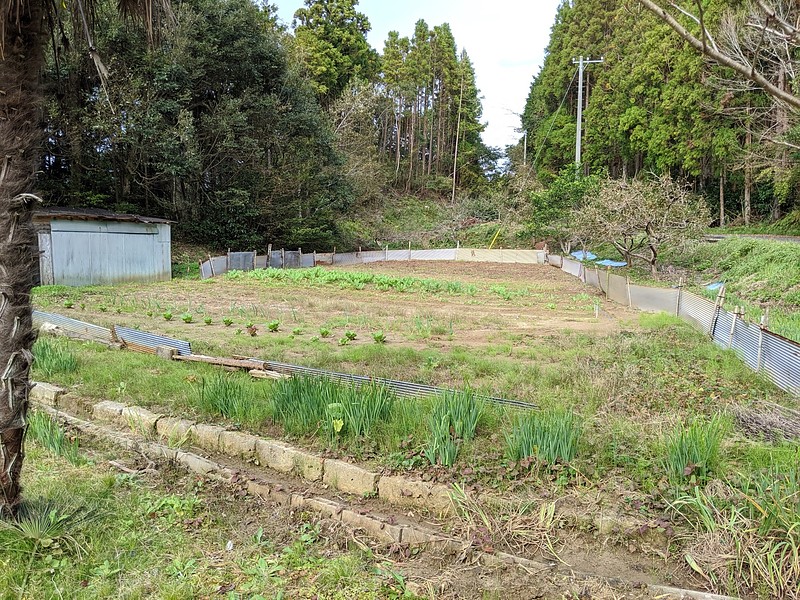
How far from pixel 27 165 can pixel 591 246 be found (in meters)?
28.3

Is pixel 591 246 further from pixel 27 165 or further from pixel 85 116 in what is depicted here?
pixel 27 165

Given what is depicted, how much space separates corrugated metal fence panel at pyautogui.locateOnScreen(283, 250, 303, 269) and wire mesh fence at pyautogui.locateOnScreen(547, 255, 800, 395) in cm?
1586

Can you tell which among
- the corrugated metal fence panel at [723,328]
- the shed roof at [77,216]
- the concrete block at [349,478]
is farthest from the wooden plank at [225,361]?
the shed roof at [77,216]

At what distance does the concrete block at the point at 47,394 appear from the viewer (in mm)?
4801

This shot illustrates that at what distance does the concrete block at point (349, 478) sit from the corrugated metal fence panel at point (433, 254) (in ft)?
87.7

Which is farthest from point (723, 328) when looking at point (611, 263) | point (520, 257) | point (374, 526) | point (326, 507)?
point (520, 257)

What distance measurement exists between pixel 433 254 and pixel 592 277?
531 inches

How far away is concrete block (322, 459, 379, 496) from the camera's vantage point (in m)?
3.13

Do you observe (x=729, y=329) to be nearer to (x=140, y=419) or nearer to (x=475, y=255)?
(x=140, y=419)

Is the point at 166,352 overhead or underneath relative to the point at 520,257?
underneath

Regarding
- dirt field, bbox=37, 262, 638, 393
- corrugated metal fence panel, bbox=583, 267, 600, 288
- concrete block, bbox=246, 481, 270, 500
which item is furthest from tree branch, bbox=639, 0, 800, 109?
corrugated metal fence panel, bbox=583, 267, 600, 288

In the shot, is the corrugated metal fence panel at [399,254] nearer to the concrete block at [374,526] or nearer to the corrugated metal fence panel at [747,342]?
the corrugated metal fence panel at [747,342]

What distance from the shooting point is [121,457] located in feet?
12.3

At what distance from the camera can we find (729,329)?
6859 mm
